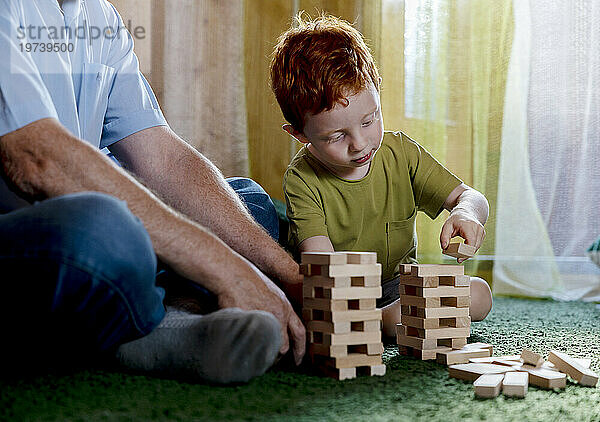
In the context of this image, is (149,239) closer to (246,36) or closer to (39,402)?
(39,402)

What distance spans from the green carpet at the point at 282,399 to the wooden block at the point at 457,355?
1.6 inches

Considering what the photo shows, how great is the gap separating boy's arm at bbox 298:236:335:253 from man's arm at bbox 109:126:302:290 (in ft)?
0.61

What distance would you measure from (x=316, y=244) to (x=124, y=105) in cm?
49

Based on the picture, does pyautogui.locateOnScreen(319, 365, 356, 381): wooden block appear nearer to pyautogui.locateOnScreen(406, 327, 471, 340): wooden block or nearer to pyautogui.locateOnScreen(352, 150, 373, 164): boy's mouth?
pyautogui.locateOnScreen(406, 327, 471, 340): wooden block

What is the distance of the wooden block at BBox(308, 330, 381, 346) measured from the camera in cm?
86

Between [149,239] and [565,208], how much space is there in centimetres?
Result: 185

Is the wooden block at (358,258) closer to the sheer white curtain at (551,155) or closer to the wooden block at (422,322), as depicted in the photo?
the wooden block at (422,322)

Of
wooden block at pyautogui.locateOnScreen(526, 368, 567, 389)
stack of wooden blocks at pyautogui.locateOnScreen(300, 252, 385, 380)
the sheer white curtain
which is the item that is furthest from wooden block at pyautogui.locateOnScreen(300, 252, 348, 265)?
the sheer white curtain

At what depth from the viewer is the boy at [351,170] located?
130cm

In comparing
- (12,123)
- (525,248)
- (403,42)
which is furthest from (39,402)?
(403,42)

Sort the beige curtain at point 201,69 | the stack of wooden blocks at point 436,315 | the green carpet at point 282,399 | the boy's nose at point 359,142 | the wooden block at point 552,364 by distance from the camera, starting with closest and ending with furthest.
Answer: the green carpet at point 282,399 < the wooden block at point 552,364 < the stack of wooden blocks at point 436,315 < the boy's nose at point 359,142 < the beige curtain at point 201,69

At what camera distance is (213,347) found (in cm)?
78

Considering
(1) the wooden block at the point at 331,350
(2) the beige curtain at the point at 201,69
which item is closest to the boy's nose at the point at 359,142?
(1) the wooden block at the point at 331,350

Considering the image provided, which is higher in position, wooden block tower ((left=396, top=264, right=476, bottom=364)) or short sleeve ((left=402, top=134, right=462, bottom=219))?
short sleeve ((left=402, top=134, right=462, bottom=219))
